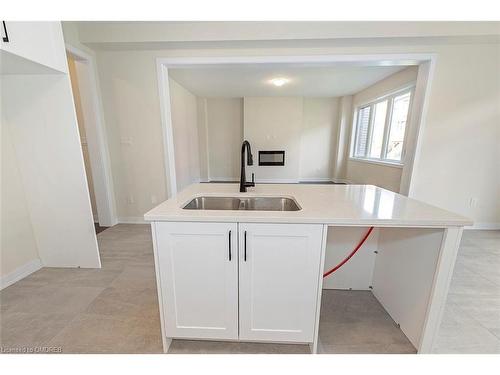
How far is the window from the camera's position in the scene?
3772mm

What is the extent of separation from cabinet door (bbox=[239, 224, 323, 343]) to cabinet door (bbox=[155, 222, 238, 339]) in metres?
0.07

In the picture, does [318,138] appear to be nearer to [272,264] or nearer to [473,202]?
[473,202]

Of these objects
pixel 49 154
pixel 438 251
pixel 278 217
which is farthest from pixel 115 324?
pixel 438 251

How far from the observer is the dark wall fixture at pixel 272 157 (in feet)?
19.9

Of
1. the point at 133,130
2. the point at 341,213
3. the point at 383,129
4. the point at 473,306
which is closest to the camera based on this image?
the point at 341,213

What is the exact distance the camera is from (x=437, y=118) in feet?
9.03

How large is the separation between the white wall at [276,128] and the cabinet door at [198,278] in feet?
16.9

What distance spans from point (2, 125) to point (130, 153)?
4.23 feet

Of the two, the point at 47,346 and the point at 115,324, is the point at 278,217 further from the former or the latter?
the point at 47,346

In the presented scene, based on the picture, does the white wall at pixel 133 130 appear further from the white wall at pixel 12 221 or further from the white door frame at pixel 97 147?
the white wall at pixel 12 221

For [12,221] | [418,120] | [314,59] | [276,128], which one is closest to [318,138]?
[276,128]

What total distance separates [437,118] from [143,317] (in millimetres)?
4142

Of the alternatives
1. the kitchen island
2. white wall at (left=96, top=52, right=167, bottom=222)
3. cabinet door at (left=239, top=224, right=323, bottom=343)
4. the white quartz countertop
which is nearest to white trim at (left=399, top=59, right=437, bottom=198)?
the white quartz countertop

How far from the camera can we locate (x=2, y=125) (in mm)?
1690
